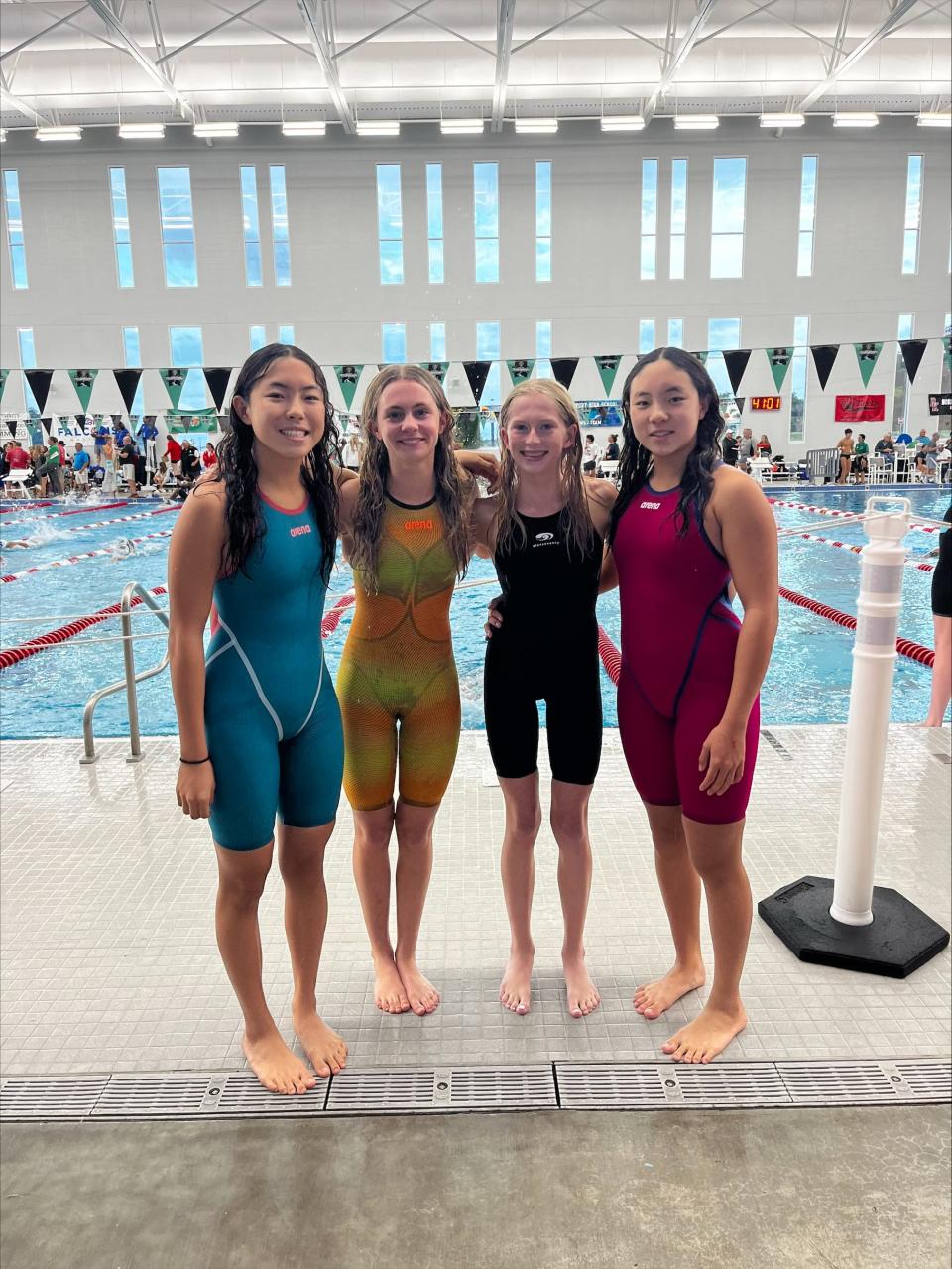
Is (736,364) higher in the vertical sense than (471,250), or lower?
lower

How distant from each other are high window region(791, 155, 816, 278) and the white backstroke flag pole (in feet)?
72.9

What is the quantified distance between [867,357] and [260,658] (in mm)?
21761

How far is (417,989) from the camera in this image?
2289 mm

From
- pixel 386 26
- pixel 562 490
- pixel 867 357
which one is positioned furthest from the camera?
pixel 867 357

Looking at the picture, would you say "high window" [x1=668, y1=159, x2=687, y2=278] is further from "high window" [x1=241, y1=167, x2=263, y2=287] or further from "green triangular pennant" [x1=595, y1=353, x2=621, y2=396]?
"high window" [x1=241, y1=167, x2=263, y2=287]

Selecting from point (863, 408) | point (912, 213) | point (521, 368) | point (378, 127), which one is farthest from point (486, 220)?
point (863, 408)

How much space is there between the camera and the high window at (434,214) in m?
21.2

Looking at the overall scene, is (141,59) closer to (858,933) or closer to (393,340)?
(393,340)

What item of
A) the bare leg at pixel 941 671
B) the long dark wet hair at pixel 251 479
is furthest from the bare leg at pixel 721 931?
the bare leg at pixel 941 671

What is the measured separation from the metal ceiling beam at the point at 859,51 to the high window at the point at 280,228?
1235 cm

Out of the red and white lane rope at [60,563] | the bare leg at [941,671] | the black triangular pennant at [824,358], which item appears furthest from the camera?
the black triangular pennant at [824,358]

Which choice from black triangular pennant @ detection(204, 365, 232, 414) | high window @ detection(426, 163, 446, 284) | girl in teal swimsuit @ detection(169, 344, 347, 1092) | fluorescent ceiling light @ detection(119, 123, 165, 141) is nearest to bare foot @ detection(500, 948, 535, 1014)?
girl in teal swimsuit @ detection(169, 344, 347, 1092)

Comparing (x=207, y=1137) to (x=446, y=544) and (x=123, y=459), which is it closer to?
(x=446, y=544)

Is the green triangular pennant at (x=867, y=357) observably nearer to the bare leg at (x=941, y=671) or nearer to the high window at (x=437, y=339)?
the high window at (x=437, y=339)
